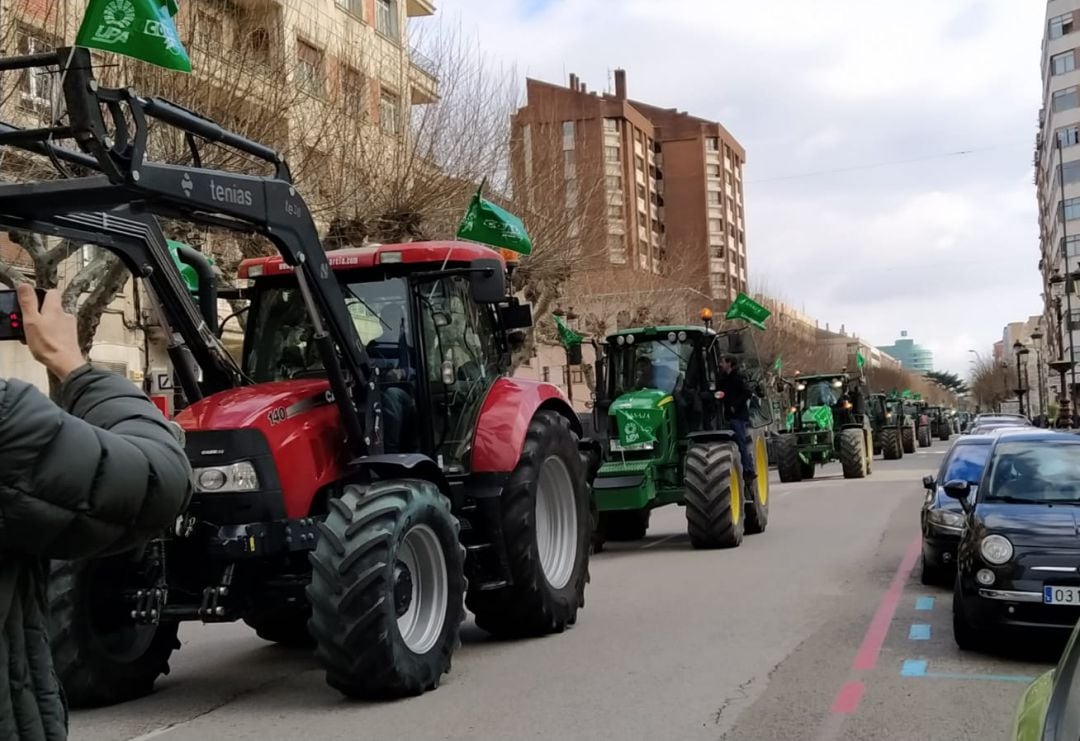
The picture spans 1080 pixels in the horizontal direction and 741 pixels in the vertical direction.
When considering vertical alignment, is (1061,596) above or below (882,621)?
above

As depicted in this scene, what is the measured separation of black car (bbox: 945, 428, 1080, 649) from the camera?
7117mm

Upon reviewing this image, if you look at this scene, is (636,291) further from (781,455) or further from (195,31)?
(195,31)

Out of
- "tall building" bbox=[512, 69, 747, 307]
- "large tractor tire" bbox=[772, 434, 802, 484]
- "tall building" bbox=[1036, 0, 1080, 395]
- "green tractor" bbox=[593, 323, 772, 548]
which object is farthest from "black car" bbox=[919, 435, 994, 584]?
"tall building" bbox=[1036, 0, 1080, 395]

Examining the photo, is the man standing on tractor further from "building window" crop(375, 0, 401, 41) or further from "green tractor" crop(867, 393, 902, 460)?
"green tractor" crop(867, 393, 902, 460)

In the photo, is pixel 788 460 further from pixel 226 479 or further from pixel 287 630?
pixel 226 479

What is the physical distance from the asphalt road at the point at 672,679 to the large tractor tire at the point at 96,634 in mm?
138

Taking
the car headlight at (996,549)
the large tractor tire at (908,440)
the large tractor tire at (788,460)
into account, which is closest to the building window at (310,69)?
the car headlight at (996,549)

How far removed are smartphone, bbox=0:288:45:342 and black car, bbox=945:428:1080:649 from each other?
602 cm

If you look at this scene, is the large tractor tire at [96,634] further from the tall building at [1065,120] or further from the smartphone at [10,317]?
the tall building at [1065,120]

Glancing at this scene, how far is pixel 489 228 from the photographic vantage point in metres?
12.4

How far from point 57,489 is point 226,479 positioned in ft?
14.8

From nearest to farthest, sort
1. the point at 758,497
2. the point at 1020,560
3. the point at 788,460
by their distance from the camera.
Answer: the point at 1020,560
the point at 758,497
the point at 788,460

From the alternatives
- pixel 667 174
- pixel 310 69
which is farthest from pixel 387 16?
pixel 667 174

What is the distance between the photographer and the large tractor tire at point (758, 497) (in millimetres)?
15164
